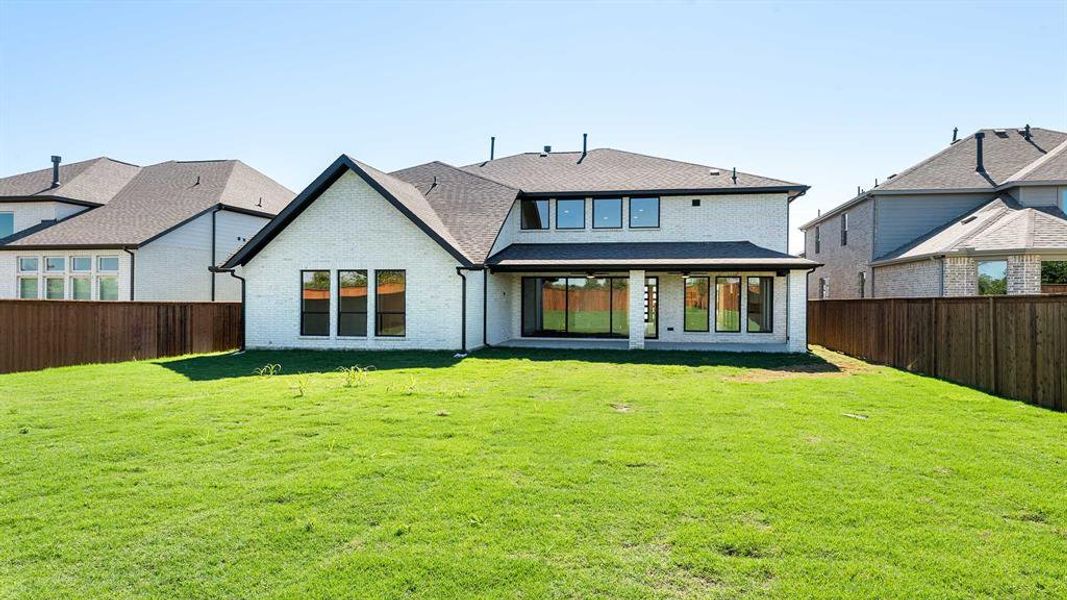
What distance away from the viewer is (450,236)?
1795 centimetres

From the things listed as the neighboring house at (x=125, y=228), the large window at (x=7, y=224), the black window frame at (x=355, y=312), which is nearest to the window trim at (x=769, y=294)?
the black window frame at (x=355, y=312)

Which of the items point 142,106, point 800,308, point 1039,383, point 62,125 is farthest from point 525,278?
point 62,125

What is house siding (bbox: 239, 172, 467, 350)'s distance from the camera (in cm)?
1681

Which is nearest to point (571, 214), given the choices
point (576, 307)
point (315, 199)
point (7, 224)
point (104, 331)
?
point (576, 307)

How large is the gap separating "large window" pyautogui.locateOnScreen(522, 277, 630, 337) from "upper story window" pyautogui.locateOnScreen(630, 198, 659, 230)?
2.18 meters

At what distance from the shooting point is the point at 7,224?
933 inches

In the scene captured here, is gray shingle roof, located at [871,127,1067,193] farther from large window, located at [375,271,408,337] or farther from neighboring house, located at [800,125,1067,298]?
large window, located at [375,271,408,337]

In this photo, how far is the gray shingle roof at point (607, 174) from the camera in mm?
20141

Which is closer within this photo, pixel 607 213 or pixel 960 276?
pixel 960 276

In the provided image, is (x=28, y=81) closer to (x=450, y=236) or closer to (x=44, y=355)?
(x=44, y=355)

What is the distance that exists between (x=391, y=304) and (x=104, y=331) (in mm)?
7254

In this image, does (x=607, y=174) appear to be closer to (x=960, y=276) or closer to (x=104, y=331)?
(x=960, y=276)

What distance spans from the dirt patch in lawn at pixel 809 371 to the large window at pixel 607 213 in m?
8.26

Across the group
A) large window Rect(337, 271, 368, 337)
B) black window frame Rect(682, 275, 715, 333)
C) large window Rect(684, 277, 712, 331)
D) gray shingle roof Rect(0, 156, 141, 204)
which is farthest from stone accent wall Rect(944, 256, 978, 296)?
gray shingle roof Rect(0, 156, 141, 204)
